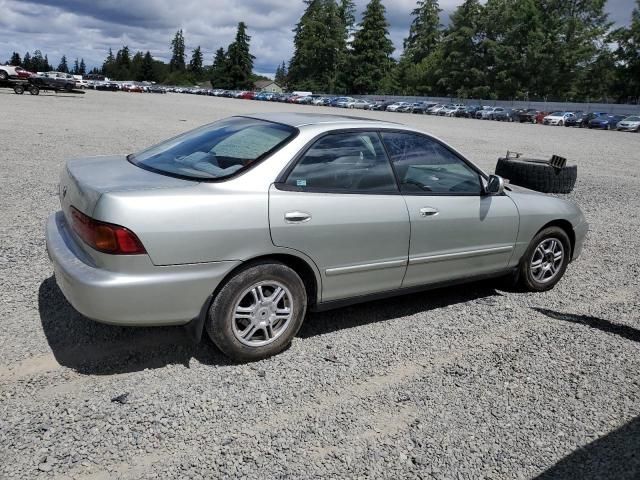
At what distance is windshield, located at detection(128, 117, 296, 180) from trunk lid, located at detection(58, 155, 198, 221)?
0.12 m

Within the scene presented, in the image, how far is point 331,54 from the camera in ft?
333

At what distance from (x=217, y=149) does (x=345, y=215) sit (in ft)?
3.40

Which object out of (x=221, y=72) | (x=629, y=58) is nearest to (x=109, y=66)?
(x=221, y=72)

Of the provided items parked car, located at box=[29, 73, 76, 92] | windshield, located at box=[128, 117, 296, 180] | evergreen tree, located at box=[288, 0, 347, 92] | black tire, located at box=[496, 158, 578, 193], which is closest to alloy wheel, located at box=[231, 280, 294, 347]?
windshield, located at box=[128, 117, 296, 180]

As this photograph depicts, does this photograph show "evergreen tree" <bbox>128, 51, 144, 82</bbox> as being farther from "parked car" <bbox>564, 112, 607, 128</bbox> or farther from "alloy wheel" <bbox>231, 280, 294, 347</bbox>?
"alloy wheel" <bbox>231, 280, 294, 347</bbox>

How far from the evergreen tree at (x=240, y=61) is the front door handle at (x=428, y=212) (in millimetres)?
120275

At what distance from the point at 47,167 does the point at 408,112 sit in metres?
51.7

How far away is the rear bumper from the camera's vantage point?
2.93 m

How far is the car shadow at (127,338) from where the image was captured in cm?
338

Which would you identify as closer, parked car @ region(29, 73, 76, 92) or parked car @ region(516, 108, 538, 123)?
parked car @ region(29, 73, 76, 92)

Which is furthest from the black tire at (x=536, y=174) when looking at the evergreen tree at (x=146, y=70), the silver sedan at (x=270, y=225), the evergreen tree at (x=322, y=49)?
the evergreen tree at (x=146, y=70)

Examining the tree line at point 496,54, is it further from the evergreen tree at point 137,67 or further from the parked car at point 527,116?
the evergreen tree at point 137,67

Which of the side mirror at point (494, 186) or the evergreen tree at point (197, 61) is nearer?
the side mirror at point (494, 186)

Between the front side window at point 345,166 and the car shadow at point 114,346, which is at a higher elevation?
the front side window at point 345,166
